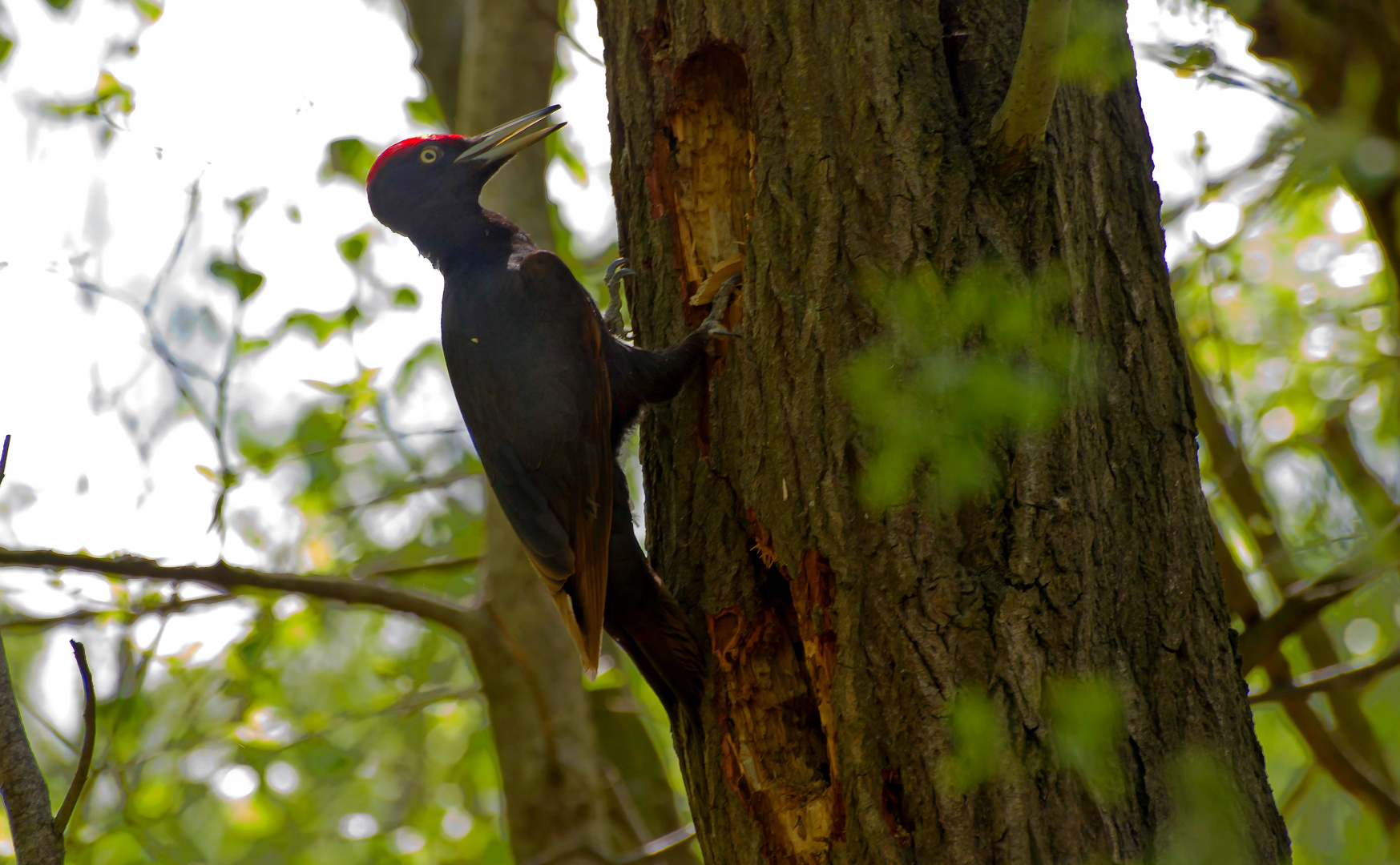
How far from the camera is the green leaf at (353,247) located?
184 inches

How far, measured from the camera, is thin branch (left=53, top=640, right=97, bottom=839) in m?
1.48

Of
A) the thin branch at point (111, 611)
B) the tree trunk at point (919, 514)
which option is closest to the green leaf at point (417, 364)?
the thin branch at point (111, 611)

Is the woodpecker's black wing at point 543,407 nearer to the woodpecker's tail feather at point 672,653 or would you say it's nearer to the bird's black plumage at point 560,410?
the bird's black plumage at point 560,410

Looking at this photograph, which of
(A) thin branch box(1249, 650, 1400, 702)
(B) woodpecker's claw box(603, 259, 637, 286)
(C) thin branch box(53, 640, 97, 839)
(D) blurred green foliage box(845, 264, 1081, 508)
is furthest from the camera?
(A) thin branch box(1249, 650, 1400, 702)

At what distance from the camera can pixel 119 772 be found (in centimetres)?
381

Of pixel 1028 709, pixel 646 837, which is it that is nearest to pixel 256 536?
pixel 646 837

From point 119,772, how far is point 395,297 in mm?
2241

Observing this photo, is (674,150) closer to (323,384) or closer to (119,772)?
(323,384)

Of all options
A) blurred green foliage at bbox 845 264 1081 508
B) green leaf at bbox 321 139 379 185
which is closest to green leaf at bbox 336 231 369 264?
green leaf at bbox 321 139 379 185

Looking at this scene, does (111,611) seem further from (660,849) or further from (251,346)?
(660,849)

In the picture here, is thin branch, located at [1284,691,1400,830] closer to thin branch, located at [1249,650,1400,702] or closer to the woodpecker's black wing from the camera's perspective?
thin branch, located at [1249,650,1400,702]

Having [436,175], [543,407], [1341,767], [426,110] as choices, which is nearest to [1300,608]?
[1341,767]

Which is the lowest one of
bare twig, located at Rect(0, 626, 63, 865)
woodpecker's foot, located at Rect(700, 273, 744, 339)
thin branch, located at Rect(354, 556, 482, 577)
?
bare twig, located at Rect(0, 626, 63, 865)

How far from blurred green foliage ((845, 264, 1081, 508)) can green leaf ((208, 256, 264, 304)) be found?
2.78 meters
